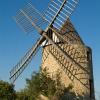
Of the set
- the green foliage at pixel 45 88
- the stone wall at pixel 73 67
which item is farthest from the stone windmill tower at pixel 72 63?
the green foliage at pixel 45 88

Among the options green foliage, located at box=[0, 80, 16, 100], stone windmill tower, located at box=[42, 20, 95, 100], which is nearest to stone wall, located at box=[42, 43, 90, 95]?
stone windmill tower, located at box=[42, 20, 95, 100]

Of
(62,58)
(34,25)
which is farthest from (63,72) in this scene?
(34,25)

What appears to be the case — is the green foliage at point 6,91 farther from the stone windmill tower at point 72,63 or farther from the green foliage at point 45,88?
the stone windmill tower at point 72,63

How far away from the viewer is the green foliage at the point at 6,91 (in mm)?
19422

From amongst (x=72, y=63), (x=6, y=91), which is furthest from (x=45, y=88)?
(x=6, y=91)

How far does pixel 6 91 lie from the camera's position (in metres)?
19.6

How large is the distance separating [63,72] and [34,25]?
3.71m

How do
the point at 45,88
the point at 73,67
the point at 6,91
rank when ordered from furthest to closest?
the point at 6,91
the point at 73,67
the point at 45,88

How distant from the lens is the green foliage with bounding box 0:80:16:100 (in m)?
19.4

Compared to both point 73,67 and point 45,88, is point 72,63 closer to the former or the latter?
point 73,67

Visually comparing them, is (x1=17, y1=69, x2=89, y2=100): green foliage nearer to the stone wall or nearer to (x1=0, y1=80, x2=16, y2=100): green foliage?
the stone wall

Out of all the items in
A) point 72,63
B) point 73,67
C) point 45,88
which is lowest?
point 45,88

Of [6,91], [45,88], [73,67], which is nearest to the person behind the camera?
[45,88]

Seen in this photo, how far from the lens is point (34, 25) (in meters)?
20.2
